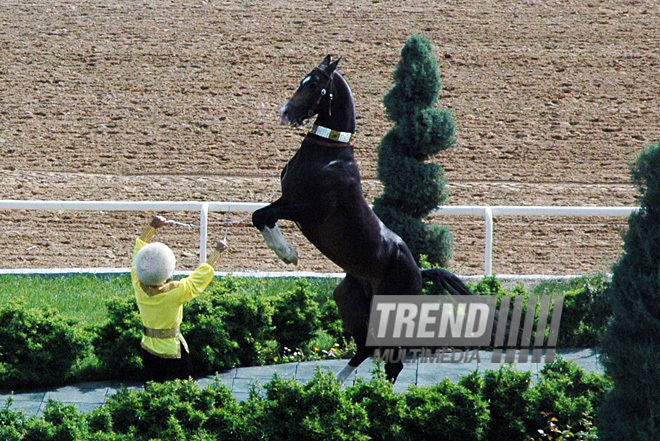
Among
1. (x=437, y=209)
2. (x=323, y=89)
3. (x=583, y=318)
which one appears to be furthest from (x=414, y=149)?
(x=323, y=89)

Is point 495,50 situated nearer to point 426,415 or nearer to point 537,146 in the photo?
point 537,146

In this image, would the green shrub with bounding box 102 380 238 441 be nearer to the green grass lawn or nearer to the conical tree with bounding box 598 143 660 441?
the conical tree with bounding box 598 143 660 441

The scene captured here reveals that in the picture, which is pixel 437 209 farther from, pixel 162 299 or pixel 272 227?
pixel 162 299

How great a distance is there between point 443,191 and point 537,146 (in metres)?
5.82

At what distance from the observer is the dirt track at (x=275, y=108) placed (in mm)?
12656

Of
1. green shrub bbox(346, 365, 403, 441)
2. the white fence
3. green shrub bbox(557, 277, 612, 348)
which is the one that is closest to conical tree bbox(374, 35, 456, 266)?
the white fence

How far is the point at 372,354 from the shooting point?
21.7ft

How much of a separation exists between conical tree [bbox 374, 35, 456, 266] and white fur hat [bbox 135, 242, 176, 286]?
3.72 metres

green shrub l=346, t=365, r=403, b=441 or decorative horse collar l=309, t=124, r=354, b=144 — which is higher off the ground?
decorative horse collar l=309, t=124, r=354, b=144

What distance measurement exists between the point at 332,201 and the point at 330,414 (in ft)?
4.34

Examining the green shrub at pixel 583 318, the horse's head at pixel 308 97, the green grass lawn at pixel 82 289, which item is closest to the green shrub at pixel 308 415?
the horse's head at pixel 308 97

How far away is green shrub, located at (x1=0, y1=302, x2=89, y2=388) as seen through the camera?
6984mm

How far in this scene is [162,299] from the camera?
6.04 metres

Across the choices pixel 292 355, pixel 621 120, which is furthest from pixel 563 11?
pixel 292 355
